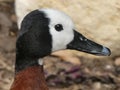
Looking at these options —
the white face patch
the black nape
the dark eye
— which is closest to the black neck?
A: the black nape

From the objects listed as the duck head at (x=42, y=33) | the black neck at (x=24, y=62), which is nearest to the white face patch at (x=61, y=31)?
the duck head at (x=42, y=33)

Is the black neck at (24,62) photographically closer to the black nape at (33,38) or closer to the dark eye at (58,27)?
the black nape at (33,38)

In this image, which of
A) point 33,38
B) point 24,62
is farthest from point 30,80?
point 33,38

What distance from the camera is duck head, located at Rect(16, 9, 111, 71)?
3748mm

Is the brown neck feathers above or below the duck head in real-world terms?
below

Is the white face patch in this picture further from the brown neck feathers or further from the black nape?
the brown neck feathers

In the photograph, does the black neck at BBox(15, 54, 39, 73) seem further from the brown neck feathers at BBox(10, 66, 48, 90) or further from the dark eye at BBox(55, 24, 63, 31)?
the dark eye at BBox(55, 24, 63, 31)

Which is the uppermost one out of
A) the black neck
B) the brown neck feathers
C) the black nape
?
the black nape

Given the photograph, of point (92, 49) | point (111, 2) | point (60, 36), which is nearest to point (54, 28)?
point (60, 36)

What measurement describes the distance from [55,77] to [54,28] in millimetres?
1632

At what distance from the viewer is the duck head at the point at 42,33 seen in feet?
12.3

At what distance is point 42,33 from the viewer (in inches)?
149

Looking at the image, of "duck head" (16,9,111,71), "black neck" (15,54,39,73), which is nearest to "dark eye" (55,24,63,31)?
"duck head" (16,9,111,71)

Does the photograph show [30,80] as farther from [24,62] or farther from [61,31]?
[61,31]
